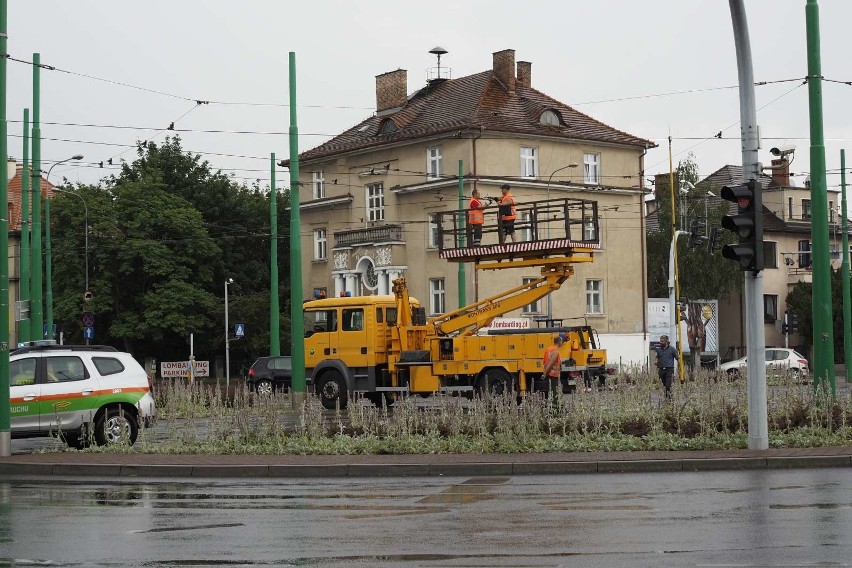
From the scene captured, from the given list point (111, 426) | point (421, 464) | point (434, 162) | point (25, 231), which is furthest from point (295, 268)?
point (434, 162)

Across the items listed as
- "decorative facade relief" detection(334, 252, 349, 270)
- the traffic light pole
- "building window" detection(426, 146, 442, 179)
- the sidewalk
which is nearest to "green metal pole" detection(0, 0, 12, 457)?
the sidewalk

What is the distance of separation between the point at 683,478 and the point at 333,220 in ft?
166

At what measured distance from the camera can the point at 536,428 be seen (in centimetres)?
2052

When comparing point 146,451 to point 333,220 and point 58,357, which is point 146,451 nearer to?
point 58,357

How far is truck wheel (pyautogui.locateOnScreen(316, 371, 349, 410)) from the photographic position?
33750 mm

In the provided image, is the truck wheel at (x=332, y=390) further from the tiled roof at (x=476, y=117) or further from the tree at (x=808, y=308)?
the tree at (x=808, y=308)

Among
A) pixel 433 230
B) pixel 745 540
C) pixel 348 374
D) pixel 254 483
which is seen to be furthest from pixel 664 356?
pixel 433 230

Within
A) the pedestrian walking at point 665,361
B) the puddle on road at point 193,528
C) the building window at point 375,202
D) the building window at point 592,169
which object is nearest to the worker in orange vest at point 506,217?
the pedestrian walking at point 665,361

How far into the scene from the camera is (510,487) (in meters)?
15.3

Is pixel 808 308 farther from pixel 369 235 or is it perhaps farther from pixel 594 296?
pixel 369 235

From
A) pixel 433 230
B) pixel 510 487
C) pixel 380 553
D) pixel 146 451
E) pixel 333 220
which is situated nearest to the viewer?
pixel 380 553

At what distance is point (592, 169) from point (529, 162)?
3740 millimetres

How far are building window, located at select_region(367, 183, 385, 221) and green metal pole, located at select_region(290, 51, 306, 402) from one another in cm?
3027

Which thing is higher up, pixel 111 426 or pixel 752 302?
pixel 752 302
